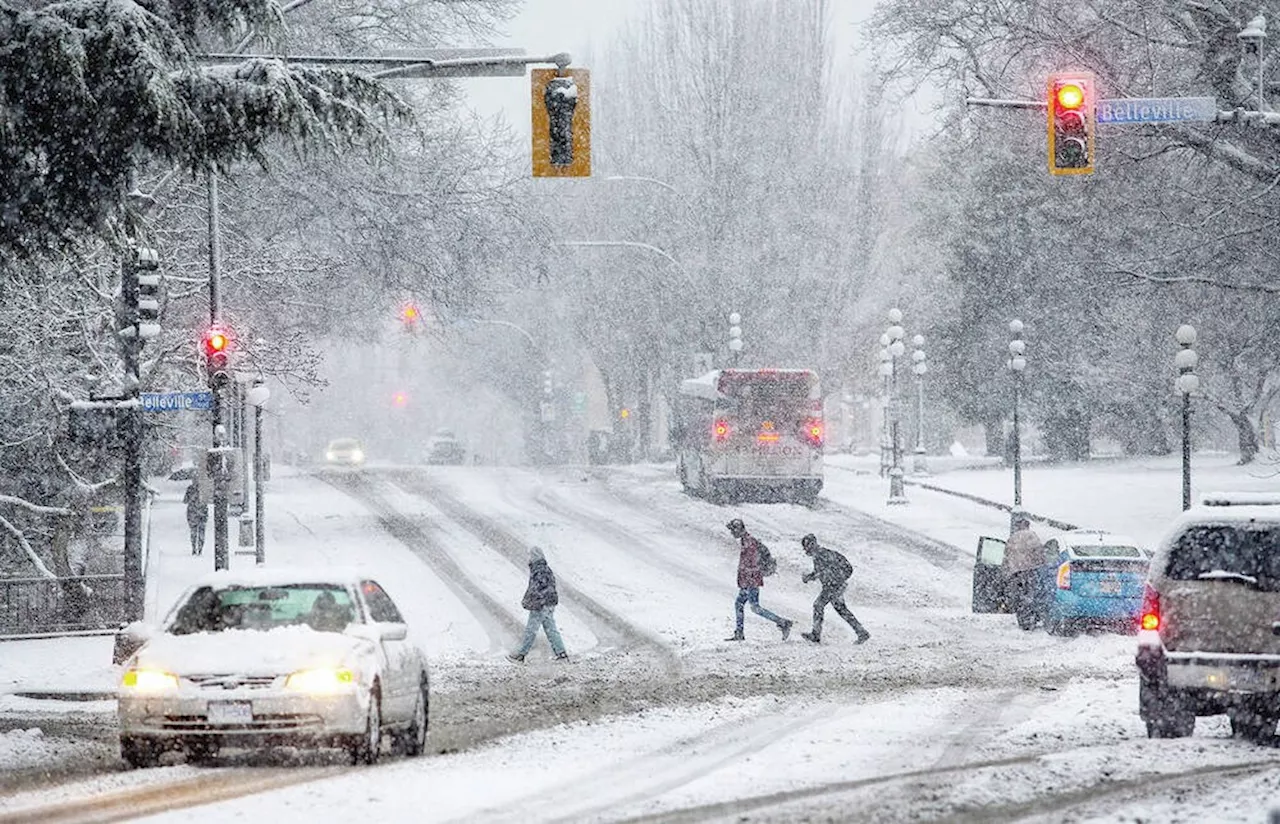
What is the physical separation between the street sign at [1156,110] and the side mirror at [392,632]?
10.8m

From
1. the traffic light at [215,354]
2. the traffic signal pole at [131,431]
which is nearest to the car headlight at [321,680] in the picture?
the traffic signal pole at [131,431]

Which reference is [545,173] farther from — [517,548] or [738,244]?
[738,244]

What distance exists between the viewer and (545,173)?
2047 centimetres

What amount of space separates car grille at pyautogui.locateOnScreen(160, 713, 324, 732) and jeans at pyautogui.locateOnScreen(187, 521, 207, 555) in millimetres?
24329

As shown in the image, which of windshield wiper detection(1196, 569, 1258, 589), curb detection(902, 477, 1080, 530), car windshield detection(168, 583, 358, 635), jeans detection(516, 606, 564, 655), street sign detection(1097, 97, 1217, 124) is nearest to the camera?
windshield wiper detection(1196, 569, 1258, 589)

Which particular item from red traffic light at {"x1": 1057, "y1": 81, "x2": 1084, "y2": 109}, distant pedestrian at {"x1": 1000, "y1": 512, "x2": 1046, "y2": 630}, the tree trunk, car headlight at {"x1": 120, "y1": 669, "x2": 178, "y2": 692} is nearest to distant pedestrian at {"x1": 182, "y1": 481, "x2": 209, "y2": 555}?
distant pedestrian at {"x1": 1000, "y1": 512, "x2": 1046, "y2": 630}

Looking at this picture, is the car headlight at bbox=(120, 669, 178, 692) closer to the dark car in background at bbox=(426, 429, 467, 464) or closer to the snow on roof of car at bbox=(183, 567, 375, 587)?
the snow on roof of car at bbox=(183, 567, 375, 587)

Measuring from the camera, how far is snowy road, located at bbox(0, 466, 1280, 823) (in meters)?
11.6

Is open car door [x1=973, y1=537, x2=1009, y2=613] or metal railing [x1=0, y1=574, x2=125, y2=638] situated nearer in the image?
metal railing [x1=0, y1=574, x2=125, y2=638]

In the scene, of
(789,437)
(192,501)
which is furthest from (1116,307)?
(192,501)

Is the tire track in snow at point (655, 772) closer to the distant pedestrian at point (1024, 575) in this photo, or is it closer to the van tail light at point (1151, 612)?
the van tail light at point (1151, 612)

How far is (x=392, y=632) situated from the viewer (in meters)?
15.2

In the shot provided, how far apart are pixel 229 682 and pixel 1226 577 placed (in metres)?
6.94

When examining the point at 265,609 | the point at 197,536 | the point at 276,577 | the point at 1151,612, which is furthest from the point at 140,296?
the point at 197,536
